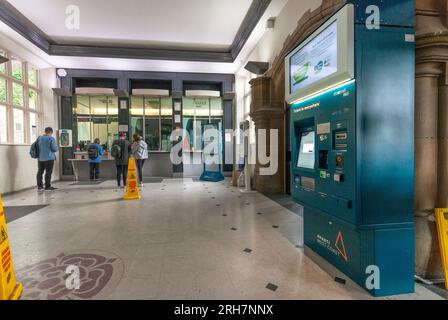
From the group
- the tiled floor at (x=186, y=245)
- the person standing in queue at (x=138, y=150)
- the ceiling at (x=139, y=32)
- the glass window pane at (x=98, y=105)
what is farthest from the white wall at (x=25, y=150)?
the person standing in queue at (x=138, y=150)

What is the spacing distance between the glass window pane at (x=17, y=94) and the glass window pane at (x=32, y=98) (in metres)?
0.54

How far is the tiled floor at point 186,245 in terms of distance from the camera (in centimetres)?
206

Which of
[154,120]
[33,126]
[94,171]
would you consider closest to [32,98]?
[33,126]

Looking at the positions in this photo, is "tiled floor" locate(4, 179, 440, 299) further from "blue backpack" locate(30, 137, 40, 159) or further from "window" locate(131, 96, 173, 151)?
"window" locate(131, 96, 173, 151)

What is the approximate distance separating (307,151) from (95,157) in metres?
7.87

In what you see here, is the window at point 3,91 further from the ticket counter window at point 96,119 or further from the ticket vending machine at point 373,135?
the ticket vending machine at point 373,135

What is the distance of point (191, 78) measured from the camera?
383 inches

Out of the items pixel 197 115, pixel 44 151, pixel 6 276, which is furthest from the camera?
pixel 197 115

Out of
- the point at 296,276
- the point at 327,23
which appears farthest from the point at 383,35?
the point at 296,276

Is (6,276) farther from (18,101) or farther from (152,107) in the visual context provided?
(152,107)

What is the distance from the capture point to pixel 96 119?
31.3 feet

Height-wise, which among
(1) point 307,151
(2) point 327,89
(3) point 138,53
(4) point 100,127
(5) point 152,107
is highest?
(3) point 138,53

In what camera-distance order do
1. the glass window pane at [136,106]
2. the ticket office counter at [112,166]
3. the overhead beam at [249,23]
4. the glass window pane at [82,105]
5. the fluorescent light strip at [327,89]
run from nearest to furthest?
the fluorescent light strip at [327,89], the overhead beam at [249,23], the ticket office counter at [112,166], the glass window pane at [82,105], the glass window pane at [136,106]
